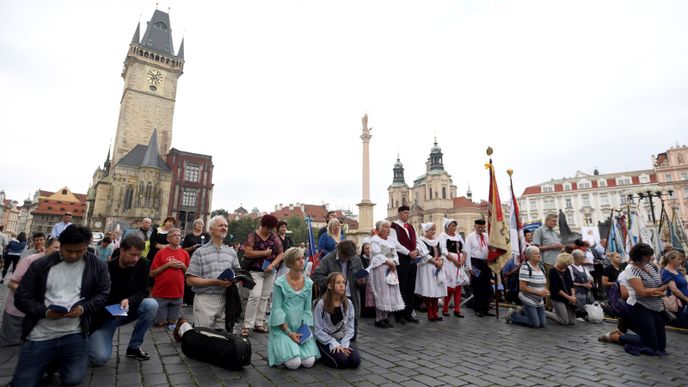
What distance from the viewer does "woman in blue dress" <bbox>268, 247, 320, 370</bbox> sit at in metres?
3.82

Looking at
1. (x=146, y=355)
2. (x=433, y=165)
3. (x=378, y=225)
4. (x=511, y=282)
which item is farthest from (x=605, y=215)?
(x=146, y=355)

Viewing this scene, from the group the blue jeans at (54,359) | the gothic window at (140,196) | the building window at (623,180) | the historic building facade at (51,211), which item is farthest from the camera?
the historic building facade at (51,211)

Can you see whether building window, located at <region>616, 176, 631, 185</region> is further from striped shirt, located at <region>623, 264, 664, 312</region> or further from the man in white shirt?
striped shirt, located at <region>623, 264, 664, 312</region>

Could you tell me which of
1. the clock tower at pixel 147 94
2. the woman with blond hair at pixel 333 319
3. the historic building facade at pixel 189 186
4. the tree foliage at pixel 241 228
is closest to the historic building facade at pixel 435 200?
the tree foliage at pixel 241 228

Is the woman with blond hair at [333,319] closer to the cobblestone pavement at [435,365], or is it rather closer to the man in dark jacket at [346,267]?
the cobblestone pavement at [435,365]

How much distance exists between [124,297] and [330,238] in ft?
13.3

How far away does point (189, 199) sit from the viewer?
1709 inches

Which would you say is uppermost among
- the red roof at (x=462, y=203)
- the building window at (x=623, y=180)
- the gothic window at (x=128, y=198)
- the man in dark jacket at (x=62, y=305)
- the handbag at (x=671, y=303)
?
the building window at (x=623, y=180)

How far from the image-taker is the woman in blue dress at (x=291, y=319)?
3816mm

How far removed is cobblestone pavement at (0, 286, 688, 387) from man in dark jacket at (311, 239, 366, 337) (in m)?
0.76

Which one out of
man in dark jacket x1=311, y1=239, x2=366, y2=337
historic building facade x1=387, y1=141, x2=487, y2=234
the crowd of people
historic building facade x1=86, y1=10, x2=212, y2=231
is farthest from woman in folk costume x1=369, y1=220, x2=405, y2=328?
historic building facade x1=387, y1=141, x2=487, y2=234

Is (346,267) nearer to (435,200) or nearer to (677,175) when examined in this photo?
(677,175)

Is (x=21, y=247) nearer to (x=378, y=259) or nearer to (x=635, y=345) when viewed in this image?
(x=378, y=259)

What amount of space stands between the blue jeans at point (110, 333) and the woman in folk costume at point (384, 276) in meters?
3.87
